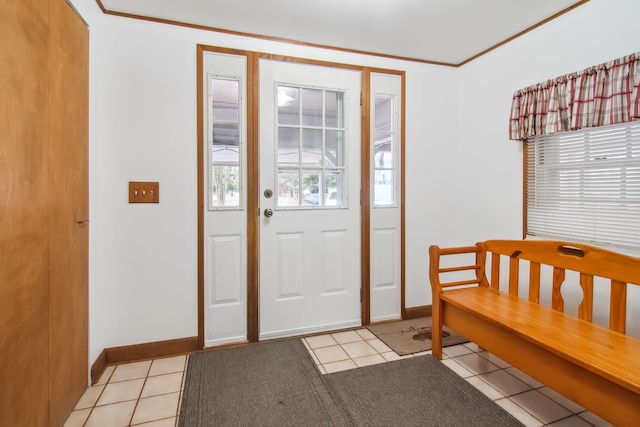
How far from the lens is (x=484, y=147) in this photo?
2.68m

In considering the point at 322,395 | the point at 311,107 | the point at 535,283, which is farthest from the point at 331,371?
the point at 311,107

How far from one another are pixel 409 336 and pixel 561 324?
1.09m

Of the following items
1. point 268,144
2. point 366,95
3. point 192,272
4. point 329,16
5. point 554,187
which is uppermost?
point 329,16

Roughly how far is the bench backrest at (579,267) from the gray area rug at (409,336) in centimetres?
52

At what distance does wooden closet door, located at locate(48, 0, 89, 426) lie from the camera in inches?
55.8

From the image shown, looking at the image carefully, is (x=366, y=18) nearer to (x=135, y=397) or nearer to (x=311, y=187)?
(x=311, y=187)

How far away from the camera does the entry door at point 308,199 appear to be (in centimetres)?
241

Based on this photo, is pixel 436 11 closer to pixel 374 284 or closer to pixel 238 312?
pixel 374 284

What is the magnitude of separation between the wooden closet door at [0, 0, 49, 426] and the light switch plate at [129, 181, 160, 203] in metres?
0.77

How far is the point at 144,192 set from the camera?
2139mm

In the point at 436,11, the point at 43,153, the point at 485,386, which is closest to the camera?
the point at 43,153

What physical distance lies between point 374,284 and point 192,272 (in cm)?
144

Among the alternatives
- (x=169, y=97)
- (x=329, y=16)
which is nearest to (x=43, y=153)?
(x=169, y=97)

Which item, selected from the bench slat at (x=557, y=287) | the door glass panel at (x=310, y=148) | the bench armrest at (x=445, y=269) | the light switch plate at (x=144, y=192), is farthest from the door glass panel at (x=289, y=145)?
the bench slat at (x=557, y=287)
